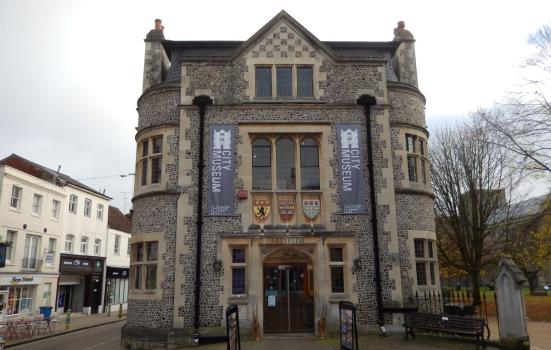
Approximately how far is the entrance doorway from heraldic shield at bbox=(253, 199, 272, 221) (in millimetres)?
1455

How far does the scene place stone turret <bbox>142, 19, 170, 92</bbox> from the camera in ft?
62.3

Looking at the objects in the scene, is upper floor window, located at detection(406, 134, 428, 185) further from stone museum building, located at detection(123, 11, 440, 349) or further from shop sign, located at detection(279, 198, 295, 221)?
shop sign, located at detection(279, 198, 295, 221)

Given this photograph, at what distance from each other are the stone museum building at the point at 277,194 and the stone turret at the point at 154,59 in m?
0.96

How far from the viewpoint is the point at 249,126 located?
17078mm

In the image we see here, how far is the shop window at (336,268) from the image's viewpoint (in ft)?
52.6

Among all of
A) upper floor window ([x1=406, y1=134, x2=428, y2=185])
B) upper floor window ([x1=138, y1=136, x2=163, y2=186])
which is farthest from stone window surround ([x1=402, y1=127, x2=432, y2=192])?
upper floor window ([x1=138, y1=136, x2=163, y2=186])

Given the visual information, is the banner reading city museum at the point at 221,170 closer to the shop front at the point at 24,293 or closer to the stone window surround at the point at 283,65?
the stone window surround at the point at 283,65

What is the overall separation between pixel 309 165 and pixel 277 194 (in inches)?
67.9

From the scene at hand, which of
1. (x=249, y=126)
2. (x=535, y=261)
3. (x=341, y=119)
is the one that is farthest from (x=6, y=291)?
(x=535, y=261)

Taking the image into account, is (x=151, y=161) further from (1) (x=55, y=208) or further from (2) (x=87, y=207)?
(2) (x=87, y=207)

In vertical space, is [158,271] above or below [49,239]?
below

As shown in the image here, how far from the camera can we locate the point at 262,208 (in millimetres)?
16359

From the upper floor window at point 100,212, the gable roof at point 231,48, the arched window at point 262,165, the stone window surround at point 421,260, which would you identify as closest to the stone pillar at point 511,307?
the stone window surround at point 421,260

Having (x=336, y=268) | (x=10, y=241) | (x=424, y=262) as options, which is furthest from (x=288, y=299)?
(x=10, y=241)
